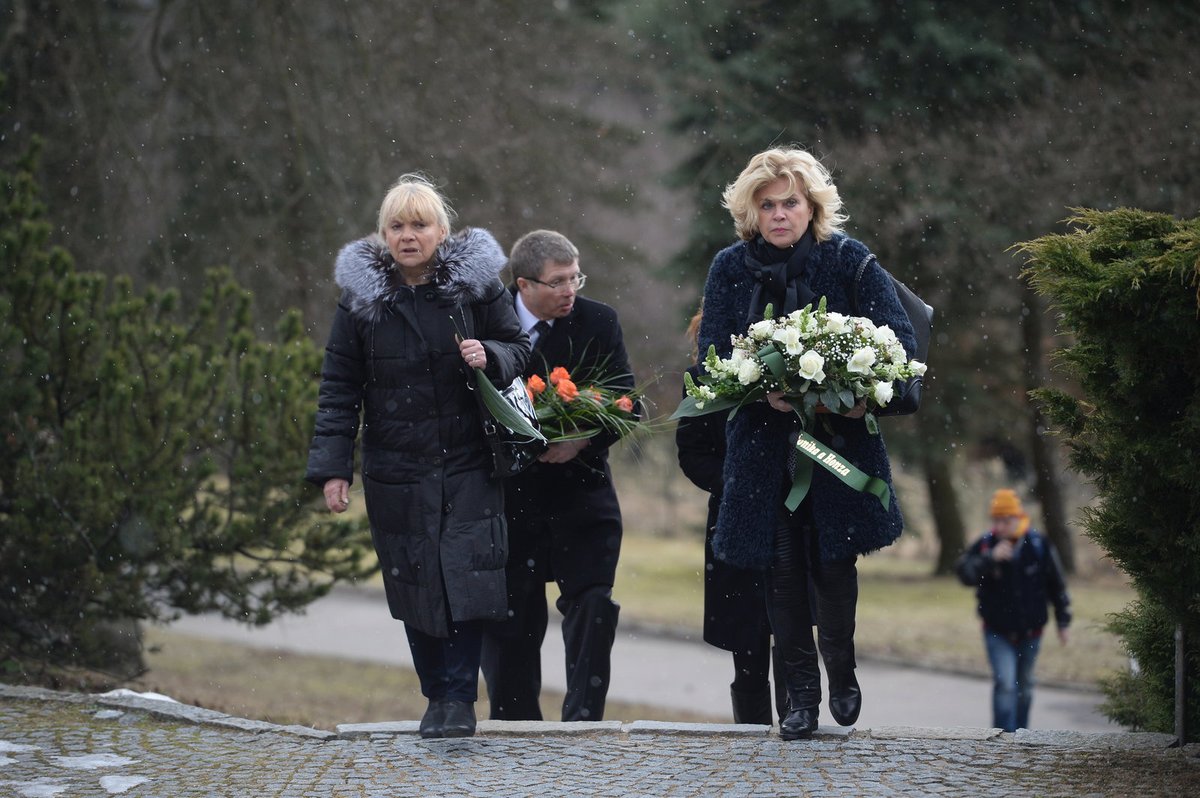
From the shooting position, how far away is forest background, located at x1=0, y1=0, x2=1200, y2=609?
13227 mm

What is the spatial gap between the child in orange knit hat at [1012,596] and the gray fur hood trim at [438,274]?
5354mm

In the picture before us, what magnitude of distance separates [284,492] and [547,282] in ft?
10.8

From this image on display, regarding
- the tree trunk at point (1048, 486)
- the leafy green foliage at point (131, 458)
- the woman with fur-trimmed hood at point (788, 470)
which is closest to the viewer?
the woman with fur-trimmed hood at point (788, 470)

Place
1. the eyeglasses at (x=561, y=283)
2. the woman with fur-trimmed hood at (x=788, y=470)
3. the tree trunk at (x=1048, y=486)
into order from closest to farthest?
the woman with fur-trimmed hood at (x=788, y=470), the eyeglasses at (x=561, y=283), the tree trunk at (x=1048, y=486)

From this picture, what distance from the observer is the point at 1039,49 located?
1670cm

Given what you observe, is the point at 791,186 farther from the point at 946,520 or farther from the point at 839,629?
the point at 946,520

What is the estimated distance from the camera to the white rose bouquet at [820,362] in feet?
16.9

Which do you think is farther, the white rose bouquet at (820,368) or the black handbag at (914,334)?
the black handbag at (914,334)

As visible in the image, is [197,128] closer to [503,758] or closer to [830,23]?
[830,23]

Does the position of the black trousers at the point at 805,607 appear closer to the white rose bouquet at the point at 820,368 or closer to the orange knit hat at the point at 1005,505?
the white rose bouquet at the point at 820,368

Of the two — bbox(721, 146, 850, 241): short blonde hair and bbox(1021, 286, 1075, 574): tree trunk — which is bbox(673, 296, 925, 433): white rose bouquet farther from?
bbox(1021, 286, 1075, 574): tree trunk

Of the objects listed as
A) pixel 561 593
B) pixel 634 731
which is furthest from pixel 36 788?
pixel 561 593

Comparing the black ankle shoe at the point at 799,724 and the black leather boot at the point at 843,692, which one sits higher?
the black leather boot at the point at 843,692

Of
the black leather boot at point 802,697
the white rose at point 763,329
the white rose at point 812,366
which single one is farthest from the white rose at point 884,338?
the black leather boot at point 802,697
